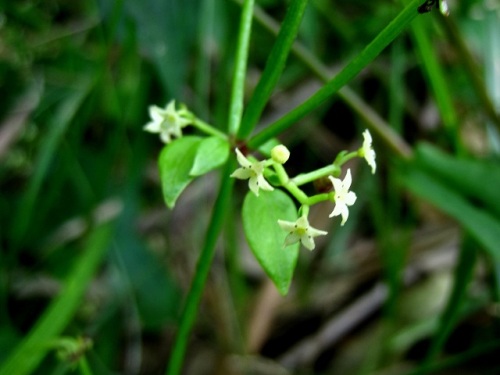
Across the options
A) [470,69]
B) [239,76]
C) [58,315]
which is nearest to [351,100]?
[470,69]

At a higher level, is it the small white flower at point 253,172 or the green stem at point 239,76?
the green stem at point 239,76

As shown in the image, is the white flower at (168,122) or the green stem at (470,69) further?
the green stem at (470,69)

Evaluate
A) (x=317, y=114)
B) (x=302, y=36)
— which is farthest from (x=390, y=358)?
(x=302, y=36)

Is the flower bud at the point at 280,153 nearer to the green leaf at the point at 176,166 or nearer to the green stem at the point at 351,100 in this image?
the green leaf at the point at 176,166

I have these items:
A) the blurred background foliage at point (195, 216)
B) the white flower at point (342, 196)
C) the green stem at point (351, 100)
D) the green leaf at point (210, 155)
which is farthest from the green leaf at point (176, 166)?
the blurred background foliage at point (195, 216)

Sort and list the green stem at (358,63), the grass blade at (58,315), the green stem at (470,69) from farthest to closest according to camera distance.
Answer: the green stem at (470,69) → the grass blade at (58,315) → the green stem at (358,63)

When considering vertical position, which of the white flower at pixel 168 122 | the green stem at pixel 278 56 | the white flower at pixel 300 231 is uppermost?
the white flower at pixel 168 122
